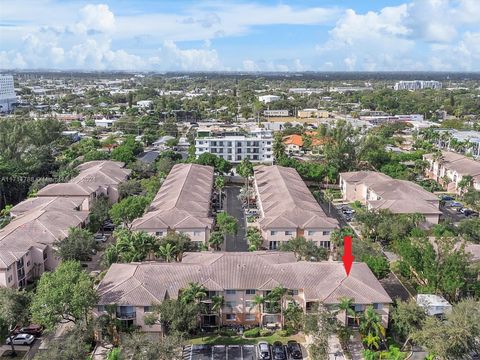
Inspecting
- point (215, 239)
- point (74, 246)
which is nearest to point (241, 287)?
point (215, 239)

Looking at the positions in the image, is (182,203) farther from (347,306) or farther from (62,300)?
(347,306)

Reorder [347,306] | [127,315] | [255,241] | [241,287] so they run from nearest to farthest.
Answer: [347,306], [127,315], [241,287], [255,241]

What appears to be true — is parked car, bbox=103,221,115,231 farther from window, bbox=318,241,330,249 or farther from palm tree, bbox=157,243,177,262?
window, bbox=318,241,330,249

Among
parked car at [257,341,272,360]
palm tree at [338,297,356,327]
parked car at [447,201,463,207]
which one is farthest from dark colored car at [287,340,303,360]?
parked car at [447,201,463,207]

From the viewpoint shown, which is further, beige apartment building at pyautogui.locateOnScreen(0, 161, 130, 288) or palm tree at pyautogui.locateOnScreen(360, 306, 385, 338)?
beige apartment building at pyautogui.locateOnScreen(0, 161, 130, 288)

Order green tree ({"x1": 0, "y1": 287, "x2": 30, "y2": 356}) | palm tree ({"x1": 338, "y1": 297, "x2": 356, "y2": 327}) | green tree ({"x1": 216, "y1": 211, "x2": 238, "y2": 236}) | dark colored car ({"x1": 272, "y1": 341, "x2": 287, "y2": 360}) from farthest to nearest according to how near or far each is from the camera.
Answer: green tree ({"x1": 216, "y1": 211, "x2": 238, "y2": 236}) < palm tree ({"x1": 338, "y1": 297, "x2": 356, "y2": 327}) < dark colored car ({"x1": 272, "y1": 341, "x2": 287, "y2": 360}) < green tree ({"x1": 0, "y1": 287, "x2": 30, "y2": 356})
